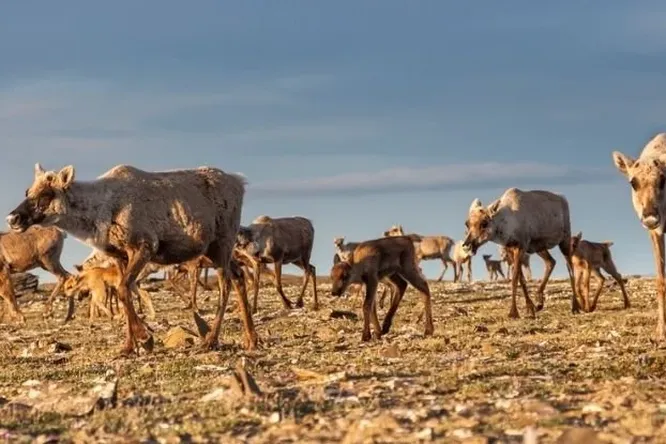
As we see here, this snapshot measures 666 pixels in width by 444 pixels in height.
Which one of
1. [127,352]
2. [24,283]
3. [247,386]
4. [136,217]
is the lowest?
[247,386]

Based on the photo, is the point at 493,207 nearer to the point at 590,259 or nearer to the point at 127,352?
the point at 590,259

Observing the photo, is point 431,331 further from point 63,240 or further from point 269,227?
point 63,240

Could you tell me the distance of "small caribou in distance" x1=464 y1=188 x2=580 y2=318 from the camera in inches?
1163

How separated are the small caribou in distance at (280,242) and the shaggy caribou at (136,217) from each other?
1694 centimetres

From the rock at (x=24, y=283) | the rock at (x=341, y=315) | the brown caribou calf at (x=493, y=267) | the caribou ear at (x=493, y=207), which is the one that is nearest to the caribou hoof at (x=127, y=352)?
the rock at (x=341, y=315)

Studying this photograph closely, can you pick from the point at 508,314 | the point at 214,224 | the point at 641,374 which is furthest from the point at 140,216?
the point at 508,314

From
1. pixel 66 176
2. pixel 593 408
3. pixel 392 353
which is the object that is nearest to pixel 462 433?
pixel 593 408

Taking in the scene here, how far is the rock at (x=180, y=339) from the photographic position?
68.3ft

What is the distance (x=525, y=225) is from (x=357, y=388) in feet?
62.8

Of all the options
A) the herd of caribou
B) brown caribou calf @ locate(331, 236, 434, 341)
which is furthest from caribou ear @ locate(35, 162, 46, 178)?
brown caribou calf @ locate(331, 236, 434, 341)

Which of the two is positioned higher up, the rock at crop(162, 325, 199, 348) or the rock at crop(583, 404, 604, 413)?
the rock at crop(162, 325, 199, 348)

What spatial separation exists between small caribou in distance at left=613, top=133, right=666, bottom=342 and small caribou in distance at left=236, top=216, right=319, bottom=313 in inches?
818

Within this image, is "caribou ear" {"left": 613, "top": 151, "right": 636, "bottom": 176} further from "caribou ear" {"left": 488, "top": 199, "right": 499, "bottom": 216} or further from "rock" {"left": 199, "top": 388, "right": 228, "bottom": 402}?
"caribou ear" {"left": 488, "top": 199, "right": 499, "bottom": 216}

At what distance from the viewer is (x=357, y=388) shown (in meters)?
11.6
